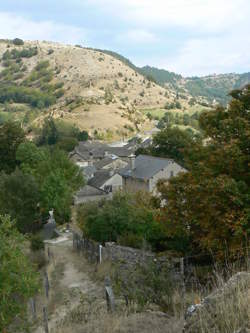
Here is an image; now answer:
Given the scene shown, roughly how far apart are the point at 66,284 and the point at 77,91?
4928 inches

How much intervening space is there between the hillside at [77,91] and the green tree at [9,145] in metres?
49.1

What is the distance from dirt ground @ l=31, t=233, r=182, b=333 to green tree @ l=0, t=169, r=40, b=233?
13.5 feet

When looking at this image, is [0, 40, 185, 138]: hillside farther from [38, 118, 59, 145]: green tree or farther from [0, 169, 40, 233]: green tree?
[0, 169, 40, 233]: green tree

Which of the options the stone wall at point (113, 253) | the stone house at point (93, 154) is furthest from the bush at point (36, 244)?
the stone house at point (93, 154)

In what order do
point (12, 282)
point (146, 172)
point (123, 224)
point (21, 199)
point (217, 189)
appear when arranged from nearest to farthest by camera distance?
point (12, 282) → point (217, 189) → point (123, 224) → point (21, 199) → point (146, 172)

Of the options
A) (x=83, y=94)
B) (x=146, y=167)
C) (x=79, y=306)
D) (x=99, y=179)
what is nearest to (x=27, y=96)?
(x=83, y=94)

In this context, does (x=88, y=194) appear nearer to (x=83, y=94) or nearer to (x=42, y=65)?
(x=83, y=94)

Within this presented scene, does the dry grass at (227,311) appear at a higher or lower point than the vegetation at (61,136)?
higher

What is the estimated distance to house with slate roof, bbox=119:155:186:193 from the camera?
40.4 meters

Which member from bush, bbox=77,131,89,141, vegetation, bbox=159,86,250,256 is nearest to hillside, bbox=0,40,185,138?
bush, bbox=77,131,89,141

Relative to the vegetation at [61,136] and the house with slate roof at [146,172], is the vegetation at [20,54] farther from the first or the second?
the house with slate roof at [146,172]

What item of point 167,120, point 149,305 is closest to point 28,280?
point 149,305

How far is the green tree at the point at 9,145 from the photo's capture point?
5253 cm

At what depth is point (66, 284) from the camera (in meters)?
19.4
